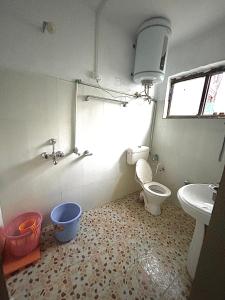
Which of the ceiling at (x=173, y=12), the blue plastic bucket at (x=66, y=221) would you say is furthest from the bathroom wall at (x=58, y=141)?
the ceiling at (x=173, y=12)

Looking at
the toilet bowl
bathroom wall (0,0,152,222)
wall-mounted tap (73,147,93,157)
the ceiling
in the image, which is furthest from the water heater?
the toilet bowl

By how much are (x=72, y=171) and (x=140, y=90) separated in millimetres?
1490

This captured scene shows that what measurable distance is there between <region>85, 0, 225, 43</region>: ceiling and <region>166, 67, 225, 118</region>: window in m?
0.51

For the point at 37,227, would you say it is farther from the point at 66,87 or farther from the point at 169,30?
the point at 169,30

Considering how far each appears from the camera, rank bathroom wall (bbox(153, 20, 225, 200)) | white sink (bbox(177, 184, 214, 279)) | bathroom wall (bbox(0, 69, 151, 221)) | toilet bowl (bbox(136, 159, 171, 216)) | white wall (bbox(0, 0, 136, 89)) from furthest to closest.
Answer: toilet bowl (bbox(136, 159, 171, 216)) → bathroom wall (bbox(153, 20, 225, 200)) → bathroom wall (bbox(0, 69, 151, 221)) → white wall (bbox(0, 0, 136, 89)) → white sink (bbox(177, 184, 214, 279))

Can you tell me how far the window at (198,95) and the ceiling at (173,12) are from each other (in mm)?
509

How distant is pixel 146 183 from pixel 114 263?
43.2 inches

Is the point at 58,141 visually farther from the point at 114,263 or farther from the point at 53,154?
the point at 114,263

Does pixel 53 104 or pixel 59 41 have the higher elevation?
pixel 59 41

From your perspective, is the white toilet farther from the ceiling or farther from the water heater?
the ceiling

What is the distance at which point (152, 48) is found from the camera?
1.48 metres

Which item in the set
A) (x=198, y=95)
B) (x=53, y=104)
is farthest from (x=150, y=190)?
(x=53, y=104)

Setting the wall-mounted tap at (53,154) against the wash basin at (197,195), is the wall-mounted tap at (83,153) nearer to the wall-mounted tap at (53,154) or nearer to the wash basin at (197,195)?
the wall-mounted tap at (53,154)

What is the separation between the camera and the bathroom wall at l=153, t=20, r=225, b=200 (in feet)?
5.14
